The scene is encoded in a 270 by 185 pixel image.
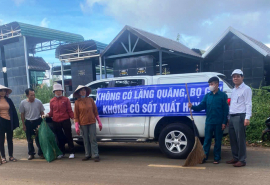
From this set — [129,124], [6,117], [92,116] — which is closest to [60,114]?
[92,116]

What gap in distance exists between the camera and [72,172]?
15.8ft

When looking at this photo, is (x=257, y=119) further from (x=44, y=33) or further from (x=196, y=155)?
(x=44, y=33)

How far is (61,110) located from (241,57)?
11.1 metres

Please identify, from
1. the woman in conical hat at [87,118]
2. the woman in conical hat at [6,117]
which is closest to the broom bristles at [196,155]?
the woman in conical hat at [87,118]

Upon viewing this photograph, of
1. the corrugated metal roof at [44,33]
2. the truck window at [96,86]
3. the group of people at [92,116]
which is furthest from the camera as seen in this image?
the corrugated metal roof at [44,33]

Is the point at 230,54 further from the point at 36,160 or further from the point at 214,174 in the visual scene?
the point at 36,160

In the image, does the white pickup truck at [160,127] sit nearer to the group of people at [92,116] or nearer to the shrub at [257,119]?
the group of people at [92,116]

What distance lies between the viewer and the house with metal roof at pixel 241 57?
1276 centimetres

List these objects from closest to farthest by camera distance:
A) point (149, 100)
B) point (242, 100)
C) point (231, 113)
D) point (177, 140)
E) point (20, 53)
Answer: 1. point (242, 100)
2. point (231, 113)
3. point (177, 140)
4. point (149, 100)
5. point (20, 53)

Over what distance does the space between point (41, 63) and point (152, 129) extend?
18584mm

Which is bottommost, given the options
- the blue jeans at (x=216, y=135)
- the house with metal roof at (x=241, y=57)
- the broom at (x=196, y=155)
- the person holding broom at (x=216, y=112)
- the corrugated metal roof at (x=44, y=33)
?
the broom at (x=196, y=155)

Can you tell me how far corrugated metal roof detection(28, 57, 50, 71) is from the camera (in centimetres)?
1926

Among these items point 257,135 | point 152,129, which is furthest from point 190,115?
point 257,135

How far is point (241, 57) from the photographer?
1331cm
